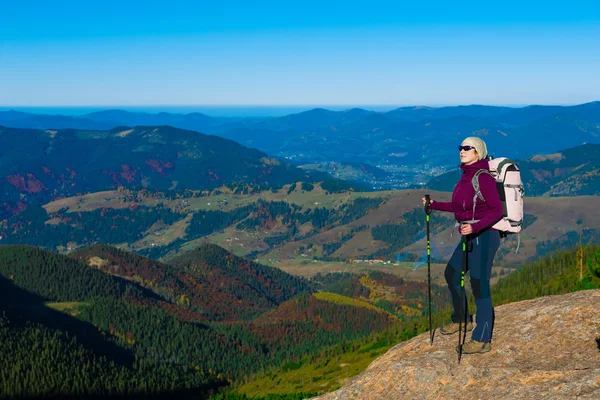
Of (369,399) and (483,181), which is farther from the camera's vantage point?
(369,399)

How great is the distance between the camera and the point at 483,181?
24062 millimetres

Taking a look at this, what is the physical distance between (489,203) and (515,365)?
695cm

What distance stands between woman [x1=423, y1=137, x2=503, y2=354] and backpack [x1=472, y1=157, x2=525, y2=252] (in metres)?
0.43

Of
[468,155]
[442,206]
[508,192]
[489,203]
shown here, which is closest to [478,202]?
[489,203]

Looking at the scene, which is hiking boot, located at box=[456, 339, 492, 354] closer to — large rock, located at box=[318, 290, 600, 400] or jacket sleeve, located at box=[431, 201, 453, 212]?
large rock, located at box=[318, 290, 600, 400]

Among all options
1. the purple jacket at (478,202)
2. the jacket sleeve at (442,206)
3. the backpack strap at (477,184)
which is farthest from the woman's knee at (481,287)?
the backpack strap at (477,184)

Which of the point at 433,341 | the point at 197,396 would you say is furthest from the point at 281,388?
the point at 433,341

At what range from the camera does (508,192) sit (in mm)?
24516

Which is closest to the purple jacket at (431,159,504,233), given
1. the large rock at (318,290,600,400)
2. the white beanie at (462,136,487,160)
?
the white beanie at (462,136,487,160)

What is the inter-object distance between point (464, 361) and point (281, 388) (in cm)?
12781

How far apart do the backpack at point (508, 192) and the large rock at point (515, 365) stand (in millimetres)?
5594

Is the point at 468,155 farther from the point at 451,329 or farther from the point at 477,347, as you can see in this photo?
the point at 451,329

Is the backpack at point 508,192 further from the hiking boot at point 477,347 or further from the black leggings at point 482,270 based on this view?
the hiking boot at point 477,347

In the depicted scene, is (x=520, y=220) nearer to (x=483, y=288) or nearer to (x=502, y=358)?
(x=483, y=288)
